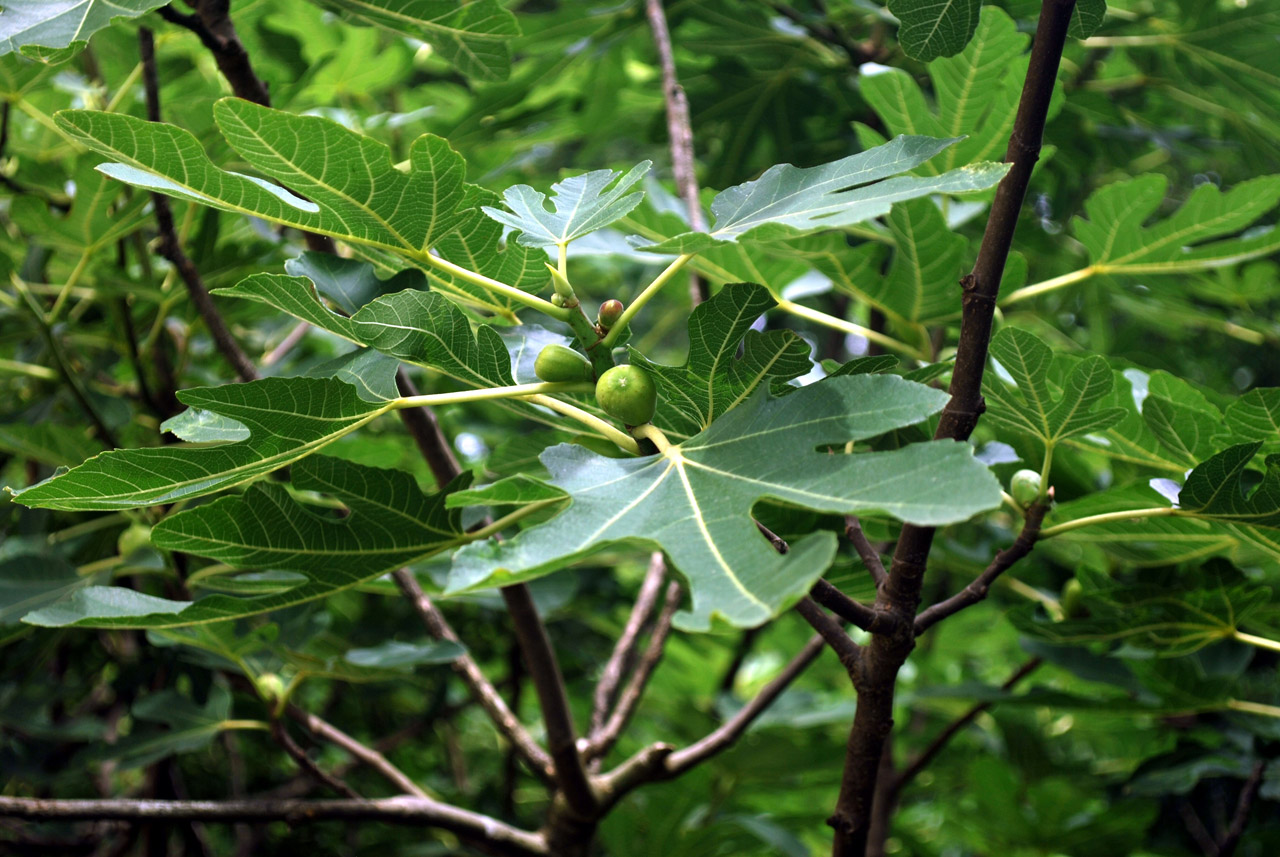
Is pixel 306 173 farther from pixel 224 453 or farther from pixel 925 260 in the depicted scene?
pixel 925 260

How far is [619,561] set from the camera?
1.91 metres

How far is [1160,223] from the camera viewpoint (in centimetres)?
111

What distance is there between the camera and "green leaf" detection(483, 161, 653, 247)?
716 mm

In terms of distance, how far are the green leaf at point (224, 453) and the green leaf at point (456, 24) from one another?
0.60 metres

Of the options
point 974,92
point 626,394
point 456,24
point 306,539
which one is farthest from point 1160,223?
point 306,539

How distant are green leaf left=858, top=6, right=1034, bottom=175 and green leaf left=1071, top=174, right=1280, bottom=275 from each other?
0.45ft

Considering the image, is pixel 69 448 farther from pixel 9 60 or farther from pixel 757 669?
pixel 757 669

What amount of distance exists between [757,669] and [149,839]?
2.09 m

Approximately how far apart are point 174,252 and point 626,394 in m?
0.72

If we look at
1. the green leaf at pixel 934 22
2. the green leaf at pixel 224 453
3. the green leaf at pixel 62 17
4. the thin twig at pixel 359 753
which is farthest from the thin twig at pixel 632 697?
the green leaf at pixel 62 17

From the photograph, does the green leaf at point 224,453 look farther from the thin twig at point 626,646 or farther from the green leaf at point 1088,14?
the thin twig at point 626,646

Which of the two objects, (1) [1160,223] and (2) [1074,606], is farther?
(2) [1074,606]

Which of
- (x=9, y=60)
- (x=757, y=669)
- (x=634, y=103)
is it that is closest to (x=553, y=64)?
(x=634, y=103)

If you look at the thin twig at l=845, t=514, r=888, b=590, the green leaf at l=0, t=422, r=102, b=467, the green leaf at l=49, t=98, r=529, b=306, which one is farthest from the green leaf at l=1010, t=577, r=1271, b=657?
the green leaf at l=0, t=422, r=102, b=467
